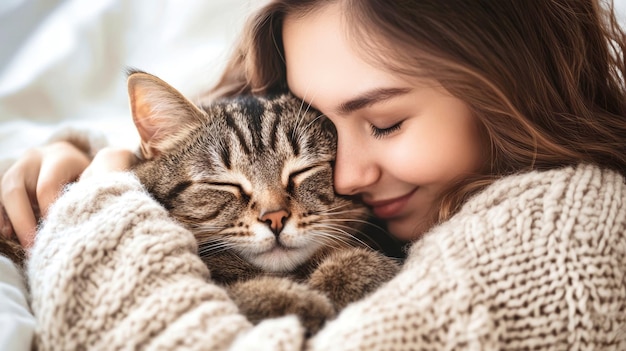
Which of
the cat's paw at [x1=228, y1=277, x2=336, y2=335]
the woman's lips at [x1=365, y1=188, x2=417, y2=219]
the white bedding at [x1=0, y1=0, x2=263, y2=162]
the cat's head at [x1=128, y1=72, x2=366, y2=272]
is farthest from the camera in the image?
the white bedding at [x1=0, y1=0, x2=263, y2=162]

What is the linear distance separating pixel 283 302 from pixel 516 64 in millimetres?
639

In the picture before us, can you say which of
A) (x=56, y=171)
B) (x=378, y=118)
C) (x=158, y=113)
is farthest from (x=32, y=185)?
(x=378, y=118)

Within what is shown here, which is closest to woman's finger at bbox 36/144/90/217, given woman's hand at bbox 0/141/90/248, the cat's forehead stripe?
woman's hand at bbox 0/141/90/248

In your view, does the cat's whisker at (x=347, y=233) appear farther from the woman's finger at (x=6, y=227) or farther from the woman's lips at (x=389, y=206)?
the woman's finger at (x=6, y=227)

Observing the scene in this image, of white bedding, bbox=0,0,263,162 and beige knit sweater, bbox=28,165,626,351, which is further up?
white bedding, bbox=0,0,263,162

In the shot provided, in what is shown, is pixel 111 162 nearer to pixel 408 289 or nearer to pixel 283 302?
pixel 283 302

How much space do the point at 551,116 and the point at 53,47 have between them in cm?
160

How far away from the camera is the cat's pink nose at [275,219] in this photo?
106 cm

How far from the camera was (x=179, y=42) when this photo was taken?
6.39ft

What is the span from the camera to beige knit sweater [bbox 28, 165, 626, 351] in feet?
2.46

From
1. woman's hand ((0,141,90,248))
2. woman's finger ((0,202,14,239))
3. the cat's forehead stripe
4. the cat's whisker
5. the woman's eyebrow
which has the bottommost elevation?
the cat's whisker

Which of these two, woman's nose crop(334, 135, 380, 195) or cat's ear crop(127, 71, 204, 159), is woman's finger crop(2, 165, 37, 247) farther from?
woman's nose crop(334, 135, 380, 195)

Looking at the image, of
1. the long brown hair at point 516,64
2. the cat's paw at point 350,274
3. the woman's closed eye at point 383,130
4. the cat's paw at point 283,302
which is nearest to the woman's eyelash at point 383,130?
the woman's closed eye at point 383,130

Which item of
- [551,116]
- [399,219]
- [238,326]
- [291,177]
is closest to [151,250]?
[238,326]
